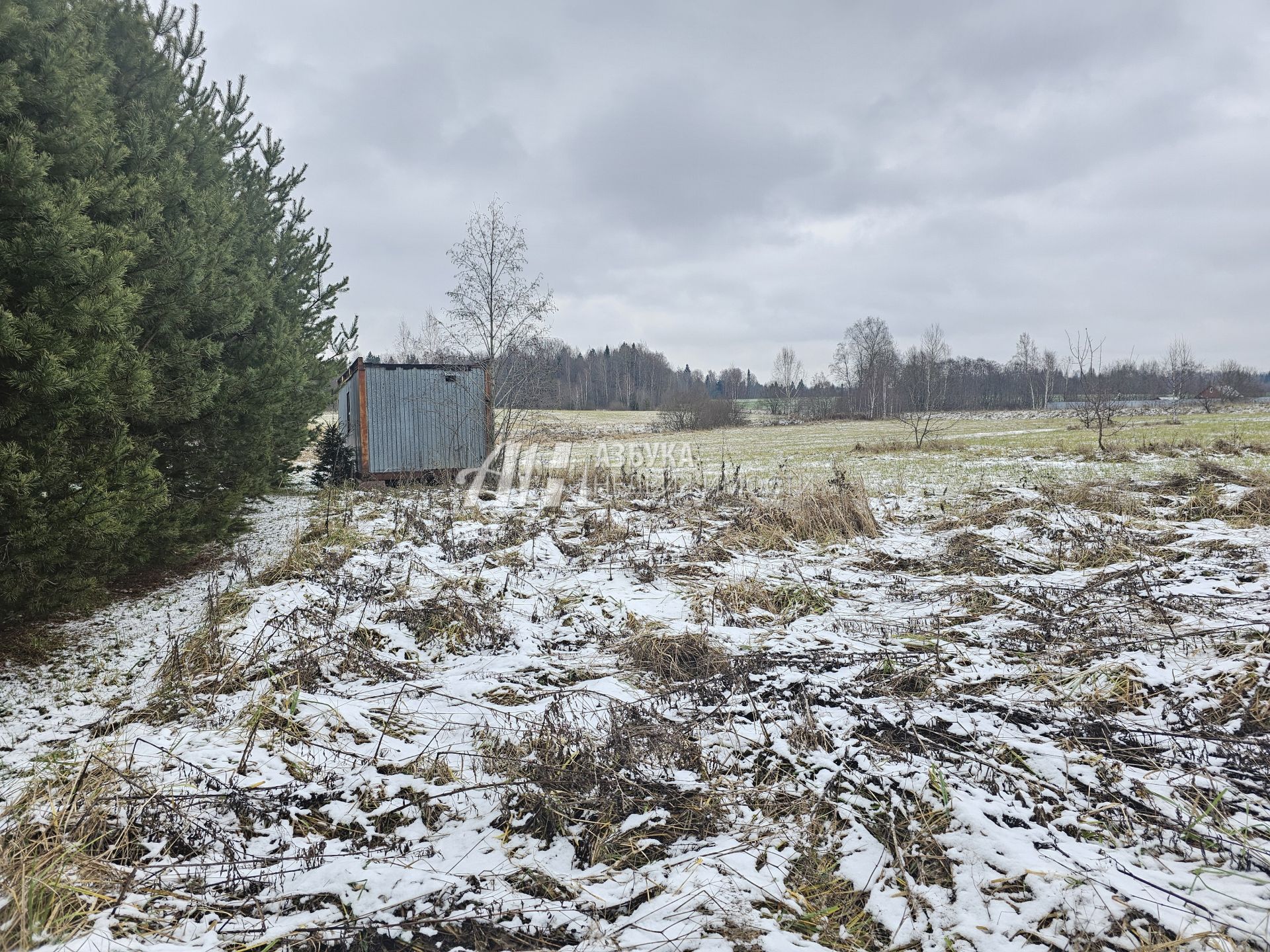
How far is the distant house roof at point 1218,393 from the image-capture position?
42188 mm

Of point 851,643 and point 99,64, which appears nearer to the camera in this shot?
point 851,643

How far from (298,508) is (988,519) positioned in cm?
936

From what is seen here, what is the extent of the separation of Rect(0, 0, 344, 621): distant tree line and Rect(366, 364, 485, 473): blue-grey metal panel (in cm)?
464

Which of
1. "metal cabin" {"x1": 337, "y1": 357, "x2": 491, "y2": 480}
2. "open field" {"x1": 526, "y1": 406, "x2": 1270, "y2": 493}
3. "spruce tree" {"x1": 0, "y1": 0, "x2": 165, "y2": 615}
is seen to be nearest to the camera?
"spruce tree" {"x1": 0, "y1": 0, "x2": 165, "y2": 615}

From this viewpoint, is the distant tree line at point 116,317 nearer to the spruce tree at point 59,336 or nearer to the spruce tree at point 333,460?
the spruce tree at point 59,336

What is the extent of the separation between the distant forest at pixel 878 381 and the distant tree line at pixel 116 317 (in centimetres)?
1063

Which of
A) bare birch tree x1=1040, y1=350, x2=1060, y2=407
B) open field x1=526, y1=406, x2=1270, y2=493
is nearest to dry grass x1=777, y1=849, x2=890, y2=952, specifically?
open field x1=526, y1=406, x2=1270, y2=493

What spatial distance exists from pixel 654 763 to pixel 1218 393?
58.9 m

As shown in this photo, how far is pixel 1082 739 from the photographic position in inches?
103

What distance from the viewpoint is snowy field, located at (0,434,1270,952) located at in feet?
6.08

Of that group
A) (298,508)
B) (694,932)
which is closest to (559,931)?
(694,932)

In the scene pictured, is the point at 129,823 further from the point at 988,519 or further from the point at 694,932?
the point at 988,519

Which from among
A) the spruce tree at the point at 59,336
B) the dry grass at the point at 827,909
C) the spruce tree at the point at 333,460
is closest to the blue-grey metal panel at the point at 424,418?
the spruce tree at the point at 333,460

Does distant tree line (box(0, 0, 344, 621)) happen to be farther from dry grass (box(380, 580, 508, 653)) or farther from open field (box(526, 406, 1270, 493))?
open field (box(526, 406, 1270, 493))
